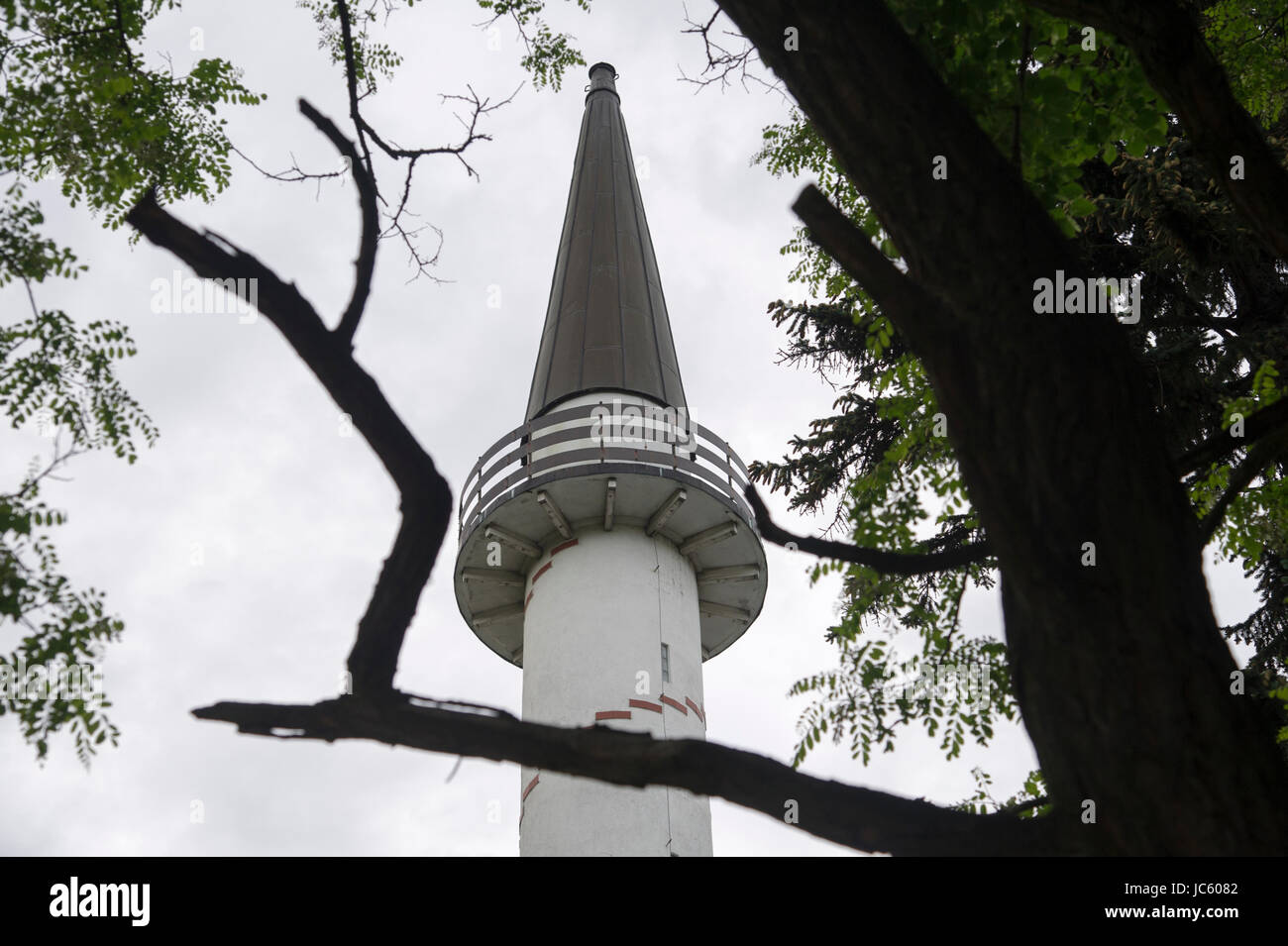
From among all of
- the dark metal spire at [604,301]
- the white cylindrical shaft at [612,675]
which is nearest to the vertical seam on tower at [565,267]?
the dark metal spire at [604,301]

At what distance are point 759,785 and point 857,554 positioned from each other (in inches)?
50.4

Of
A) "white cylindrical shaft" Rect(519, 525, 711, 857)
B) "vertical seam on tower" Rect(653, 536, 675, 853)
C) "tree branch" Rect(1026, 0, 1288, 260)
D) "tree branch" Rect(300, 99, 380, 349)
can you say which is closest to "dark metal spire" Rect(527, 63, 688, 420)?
"vertical seam on tower" Rect(653, 536, 675, 853)

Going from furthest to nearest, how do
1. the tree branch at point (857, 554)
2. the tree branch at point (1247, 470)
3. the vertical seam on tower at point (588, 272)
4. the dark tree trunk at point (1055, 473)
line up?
the vertical seam on tower at point (588, 272)
the tree branch at point (857, 554)
the tree branch at point (1247, 470)
the dark tree trunk at point (1055, 473)

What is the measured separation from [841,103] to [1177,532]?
6.63 ft

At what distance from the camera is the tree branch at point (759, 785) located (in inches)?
138

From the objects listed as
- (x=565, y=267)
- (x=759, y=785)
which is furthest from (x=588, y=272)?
(x=759, y=785)

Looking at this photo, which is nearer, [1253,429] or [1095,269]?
[1253,429]

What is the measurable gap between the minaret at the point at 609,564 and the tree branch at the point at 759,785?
1278 centimetres

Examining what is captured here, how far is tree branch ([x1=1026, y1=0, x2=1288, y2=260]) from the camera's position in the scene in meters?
4.38

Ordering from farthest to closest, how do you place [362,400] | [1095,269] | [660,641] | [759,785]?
1. [660,641]
2. [1095,269]
3. [362,400]
4. [759,785]

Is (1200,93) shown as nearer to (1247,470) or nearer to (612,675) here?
(1247,470)

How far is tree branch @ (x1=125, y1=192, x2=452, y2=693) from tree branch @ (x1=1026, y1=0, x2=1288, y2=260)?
3.01 m

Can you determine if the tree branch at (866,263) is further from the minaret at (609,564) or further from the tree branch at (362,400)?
the minaret at (609,564)

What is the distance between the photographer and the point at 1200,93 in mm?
4496
